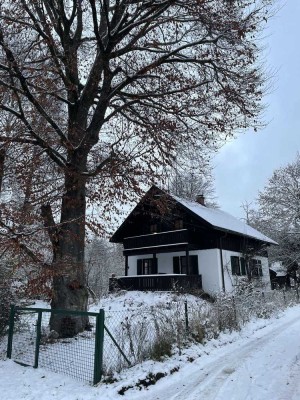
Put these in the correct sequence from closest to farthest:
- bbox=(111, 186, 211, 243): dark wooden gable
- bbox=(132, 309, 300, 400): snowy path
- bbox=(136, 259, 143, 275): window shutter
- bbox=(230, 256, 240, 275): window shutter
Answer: bbox=(132, 309, 300, 400): snowy path < bbox=(111, 186, 211, 243): dark wooden gable < bbox=(230, 256, 240, 275): window shutter < bbox=(136, 259, 143, 275): window shutter

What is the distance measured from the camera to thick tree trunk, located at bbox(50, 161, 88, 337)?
31.1ft

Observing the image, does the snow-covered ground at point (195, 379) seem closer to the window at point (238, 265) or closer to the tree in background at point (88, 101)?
the tree in background at point (88, 101)

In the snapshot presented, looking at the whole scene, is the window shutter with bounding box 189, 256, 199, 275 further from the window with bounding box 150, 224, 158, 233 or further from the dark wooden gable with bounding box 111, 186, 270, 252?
the window with bounding box 150, 224, 158, 233

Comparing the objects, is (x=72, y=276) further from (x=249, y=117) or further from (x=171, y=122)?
(x=249, y=117)

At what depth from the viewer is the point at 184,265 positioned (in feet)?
84.8

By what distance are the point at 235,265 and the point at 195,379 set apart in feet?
66.2

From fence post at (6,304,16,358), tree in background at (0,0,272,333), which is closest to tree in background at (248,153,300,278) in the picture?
tree in background at (0,0,272,333)

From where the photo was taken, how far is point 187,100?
11523 mm

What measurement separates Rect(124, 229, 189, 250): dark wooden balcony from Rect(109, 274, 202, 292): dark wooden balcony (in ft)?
8.86

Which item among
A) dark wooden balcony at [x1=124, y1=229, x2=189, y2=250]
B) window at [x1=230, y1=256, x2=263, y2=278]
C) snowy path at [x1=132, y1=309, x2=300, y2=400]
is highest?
dark wooden balcony at [x1=124, y1=229, x2=189, y2=250]

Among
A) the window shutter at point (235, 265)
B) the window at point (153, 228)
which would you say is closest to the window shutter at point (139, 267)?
the window at point (153, 228)

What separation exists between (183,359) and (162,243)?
17.8 metres

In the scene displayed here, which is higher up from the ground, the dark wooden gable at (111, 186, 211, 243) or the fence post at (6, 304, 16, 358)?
the dark wooden gable at (111, 186, 211, 243)

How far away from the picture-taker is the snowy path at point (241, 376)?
5.70m
